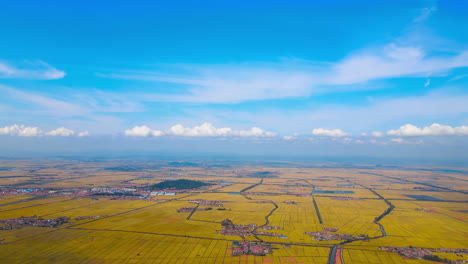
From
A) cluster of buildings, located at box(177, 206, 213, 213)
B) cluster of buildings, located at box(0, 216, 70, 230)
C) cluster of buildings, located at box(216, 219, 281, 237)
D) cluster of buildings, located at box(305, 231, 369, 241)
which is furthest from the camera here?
cluster of buildings, located at box(177, 206, 213, 213)

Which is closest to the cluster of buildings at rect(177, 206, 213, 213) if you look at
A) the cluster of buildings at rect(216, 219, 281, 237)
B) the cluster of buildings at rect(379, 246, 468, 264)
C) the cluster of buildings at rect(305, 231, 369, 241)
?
the cluster of buildings at rect(216, 219, 281, 237)

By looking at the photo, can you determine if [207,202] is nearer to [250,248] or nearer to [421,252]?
[250,248]

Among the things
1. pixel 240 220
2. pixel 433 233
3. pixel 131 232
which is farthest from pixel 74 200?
pixel 433 233

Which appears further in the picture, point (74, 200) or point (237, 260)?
point (74, 200)

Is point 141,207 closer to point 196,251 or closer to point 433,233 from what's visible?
point 196,251

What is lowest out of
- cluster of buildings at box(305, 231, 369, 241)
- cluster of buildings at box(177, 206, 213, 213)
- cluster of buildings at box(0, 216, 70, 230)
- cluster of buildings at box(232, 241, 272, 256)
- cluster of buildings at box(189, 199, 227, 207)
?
cluster of buildings at box(189, 199, 227, 207)

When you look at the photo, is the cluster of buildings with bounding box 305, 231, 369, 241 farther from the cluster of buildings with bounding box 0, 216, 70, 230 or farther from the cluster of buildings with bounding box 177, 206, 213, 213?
the cluster of buildings with bounding box 0, 216, 70, 230

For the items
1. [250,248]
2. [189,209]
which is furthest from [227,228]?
[189,209]
